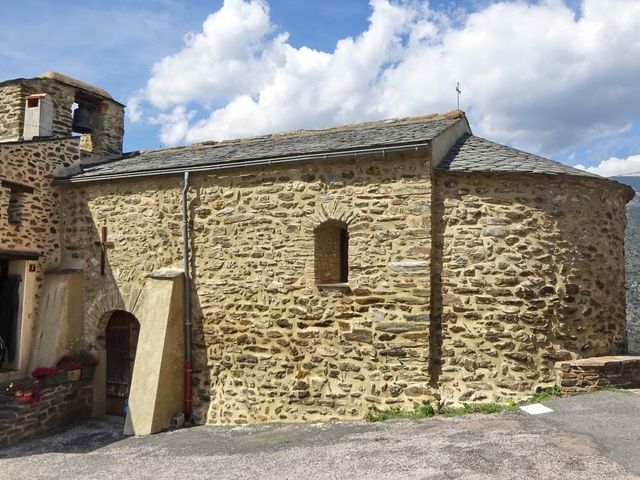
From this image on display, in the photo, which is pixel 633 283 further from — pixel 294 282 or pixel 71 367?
pixel 71 367

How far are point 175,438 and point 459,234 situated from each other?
5567 mm

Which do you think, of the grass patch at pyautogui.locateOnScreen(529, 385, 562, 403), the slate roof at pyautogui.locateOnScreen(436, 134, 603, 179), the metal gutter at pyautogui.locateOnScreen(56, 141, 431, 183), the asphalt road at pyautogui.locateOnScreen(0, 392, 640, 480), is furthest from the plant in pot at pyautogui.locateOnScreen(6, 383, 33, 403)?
the grass patch at pyautogui.locateOnScreen(529, 385, 562, 403)

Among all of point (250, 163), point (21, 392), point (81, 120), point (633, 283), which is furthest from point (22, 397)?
point (633, 283)

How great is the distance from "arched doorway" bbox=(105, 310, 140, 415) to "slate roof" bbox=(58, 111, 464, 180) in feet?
9.81

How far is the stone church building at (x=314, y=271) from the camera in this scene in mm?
8305

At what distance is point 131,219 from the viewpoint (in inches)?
417

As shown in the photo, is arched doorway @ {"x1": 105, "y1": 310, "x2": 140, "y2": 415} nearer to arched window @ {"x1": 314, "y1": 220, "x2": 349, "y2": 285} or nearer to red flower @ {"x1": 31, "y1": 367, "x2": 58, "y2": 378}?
red flower @ {"x1": 31, "y1": 367, "x2": 58, "y2": 378}

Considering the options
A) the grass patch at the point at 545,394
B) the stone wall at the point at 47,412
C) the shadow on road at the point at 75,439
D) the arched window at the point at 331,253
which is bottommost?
the shadow on road at the point at 75,439

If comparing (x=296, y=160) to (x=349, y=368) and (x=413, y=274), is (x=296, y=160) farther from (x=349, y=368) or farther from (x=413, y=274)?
(x=349, y=368)

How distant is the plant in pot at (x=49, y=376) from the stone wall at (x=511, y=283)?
707 centimetres

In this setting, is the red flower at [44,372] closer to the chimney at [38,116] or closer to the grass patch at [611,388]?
the chimney at [38,116]

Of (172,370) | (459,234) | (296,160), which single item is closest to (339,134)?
(296,160)

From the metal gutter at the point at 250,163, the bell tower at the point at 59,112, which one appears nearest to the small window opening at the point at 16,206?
the metal gutter at the point at 250,163

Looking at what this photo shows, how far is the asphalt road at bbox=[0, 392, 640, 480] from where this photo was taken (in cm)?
555
